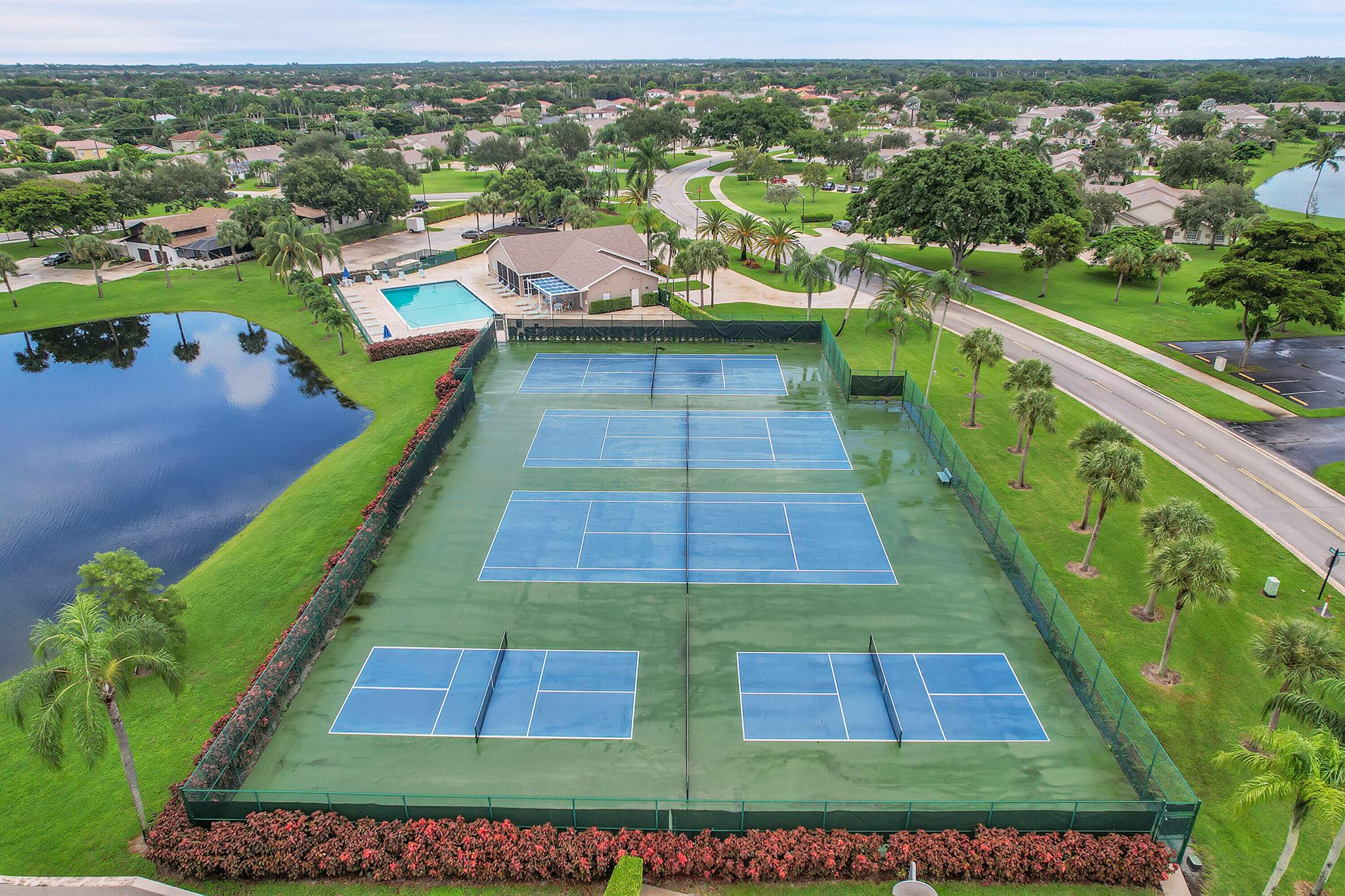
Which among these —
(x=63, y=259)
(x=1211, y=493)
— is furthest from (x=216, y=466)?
(x=63, y=259)

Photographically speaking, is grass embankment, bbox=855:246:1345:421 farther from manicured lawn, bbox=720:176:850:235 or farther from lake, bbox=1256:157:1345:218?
lake, bbox=1256:157:1345:218

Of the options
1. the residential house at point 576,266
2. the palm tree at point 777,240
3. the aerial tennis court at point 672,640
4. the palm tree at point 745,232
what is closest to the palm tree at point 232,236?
the residential house at point 576,266

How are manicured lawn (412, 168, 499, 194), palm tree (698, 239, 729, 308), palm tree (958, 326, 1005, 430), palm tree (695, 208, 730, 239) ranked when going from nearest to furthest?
1. palm tree (958, 326, 1005, 430)
2. palm tree (698, 239, 729, 308)
3. palm tree (695, 208, 730, 239)
4. manicured lawn (412, 168, 499, 194)

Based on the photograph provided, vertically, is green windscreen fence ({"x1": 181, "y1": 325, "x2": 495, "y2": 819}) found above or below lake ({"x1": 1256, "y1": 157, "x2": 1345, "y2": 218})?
below

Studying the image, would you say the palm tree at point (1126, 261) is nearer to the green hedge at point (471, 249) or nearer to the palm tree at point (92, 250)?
the green hedge at point (471, 249)

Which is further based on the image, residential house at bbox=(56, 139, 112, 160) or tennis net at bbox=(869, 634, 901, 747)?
residential house at bbox=(56, 139, 112, 160)

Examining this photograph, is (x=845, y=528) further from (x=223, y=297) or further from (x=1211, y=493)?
(x=223, y=297)

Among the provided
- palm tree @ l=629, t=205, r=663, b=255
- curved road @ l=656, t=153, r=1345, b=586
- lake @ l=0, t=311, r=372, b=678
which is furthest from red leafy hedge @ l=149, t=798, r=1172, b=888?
palm tree @ l=629, t=205, r=663, b=255
